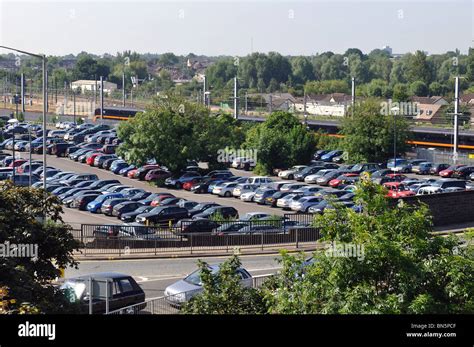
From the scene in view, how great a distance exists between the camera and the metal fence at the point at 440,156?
176 ft

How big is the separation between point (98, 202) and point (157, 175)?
9.06m

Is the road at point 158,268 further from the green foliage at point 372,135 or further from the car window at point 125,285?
the green foliage at point 372,135

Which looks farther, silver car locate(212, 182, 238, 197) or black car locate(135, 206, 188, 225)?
silver car locate(212, 182, 238, 197)

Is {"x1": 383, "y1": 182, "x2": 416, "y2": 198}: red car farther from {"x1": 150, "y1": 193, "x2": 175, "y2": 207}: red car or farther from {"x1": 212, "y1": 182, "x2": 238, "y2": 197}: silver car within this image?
{"x1": 150, "y1": 193, "x2": 175, "y2": 207}: red car

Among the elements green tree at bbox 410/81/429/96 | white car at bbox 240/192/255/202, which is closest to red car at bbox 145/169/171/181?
white car at bbox 240/192/255/202

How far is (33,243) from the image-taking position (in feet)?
46.0

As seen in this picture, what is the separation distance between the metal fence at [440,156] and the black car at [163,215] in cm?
2572

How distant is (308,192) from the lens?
124 ft

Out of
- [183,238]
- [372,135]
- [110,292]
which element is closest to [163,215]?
[183,238]

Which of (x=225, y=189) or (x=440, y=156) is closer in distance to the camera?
(x=225, y=189)

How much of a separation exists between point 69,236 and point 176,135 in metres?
29.6

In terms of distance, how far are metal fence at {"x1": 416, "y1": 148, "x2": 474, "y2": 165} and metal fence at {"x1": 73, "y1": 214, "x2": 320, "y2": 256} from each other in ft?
91.6

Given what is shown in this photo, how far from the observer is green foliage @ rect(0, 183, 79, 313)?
39.8 feet

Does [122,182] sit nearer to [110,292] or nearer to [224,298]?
[110,292]
